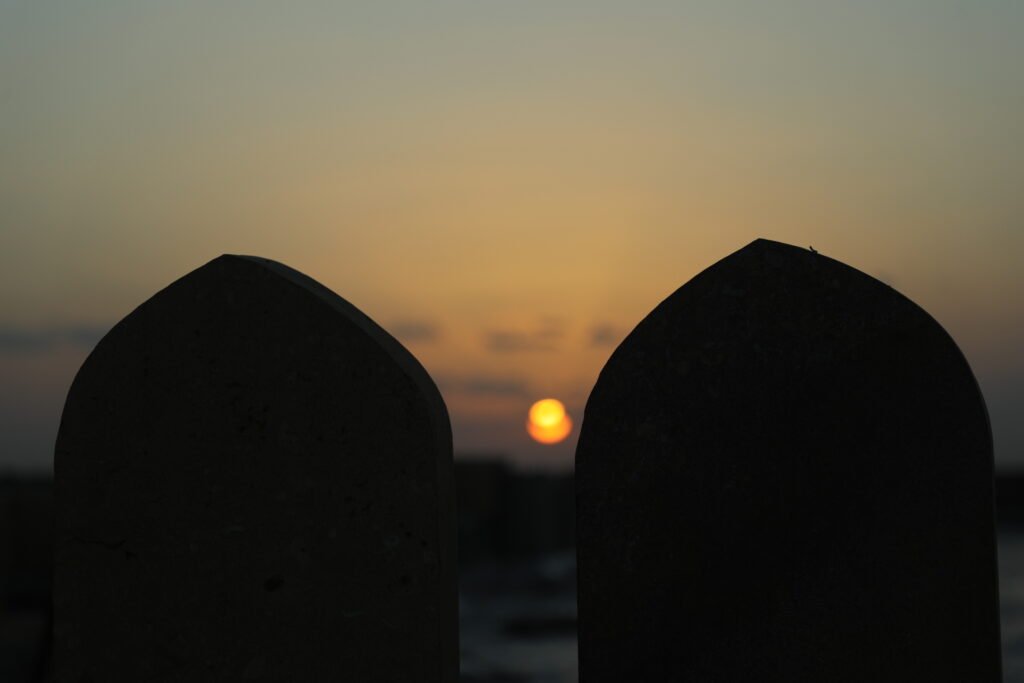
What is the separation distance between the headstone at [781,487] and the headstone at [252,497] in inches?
18.1

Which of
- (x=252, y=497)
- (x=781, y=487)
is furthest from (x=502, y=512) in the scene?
(x=781, y=487)

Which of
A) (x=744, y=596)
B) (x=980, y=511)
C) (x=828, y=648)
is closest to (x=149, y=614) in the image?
(x=744, y=596)

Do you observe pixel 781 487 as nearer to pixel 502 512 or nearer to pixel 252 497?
pixel 252 497

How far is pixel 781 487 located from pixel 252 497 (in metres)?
1.36

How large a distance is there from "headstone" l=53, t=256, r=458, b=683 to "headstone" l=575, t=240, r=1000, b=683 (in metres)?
0.46

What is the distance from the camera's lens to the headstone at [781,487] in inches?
113

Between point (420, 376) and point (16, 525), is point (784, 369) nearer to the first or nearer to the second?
point (420, 376)

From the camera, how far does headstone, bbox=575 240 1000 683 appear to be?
2.87 m

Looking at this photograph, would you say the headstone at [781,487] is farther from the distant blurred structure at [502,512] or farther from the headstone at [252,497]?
the distant blurred structure at [502,512]

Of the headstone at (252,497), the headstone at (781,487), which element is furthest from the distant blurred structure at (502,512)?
the headstone at (781,487)

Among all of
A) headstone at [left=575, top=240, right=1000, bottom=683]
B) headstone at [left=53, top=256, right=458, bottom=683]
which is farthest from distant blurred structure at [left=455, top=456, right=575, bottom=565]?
headstone at [left=575, top=240, right=1000, bottom=683]

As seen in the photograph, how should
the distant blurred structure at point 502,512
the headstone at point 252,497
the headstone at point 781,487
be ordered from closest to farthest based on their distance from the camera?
the headstone at point 781,487
the headstone at point 252,497
the distant blurred structure at point 502,512

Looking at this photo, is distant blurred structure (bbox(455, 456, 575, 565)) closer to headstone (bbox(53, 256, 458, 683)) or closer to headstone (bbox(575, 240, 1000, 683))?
headstone (bbox(53, 256, 458, 683))

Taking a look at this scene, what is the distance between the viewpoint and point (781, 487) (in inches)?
116
